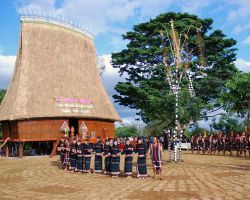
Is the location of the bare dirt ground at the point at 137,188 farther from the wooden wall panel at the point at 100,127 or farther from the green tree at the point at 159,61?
the green tree at the point at 159,61

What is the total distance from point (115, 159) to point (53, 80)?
20.1 m

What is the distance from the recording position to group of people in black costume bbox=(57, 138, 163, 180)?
1511 centimetres

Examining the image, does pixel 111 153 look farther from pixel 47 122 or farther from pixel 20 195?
pixel 47 122

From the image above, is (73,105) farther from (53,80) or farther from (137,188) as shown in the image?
(137,188)

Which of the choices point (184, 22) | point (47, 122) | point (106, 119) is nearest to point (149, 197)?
point (47, 122)

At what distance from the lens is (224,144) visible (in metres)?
30.0

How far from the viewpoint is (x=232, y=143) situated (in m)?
29.1

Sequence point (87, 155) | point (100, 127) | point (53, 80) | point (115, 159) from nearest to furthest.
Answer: point (115, 159) → point (87, 155) → point (53, 80) → point (100, 127)

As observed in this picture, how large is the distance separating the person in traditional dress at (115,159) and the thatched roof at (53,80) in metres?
16.7

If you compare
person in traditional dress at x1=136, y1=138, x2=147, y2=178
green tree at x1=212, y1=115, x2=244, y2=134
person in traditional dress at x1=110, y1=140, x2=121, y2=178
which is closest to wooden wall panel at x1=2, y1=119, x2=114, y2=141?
person in traditional dress at x1=110, y1=140, x2=121, y2=178

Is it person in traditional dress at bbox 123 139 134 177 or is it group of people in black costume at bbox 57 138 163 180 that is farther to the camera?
person in traditional dress at bbox 123 139 134 177

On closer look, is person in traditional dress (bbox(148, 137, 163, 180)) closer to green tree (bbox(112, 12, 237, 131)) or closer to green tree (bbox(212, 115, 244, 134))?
green tree (bbox(112, 12, 237, 131))

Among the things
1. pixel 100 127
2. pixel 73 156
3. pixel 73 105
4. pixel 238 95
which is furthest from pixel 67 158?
pixel 100 127

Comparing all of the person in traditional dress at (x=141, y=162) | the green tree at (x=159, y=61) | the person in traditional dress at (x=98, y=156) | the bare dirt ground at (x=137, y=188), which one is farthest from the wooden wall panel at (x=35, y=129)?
the person in traditional dress at (x=141, y=162)
